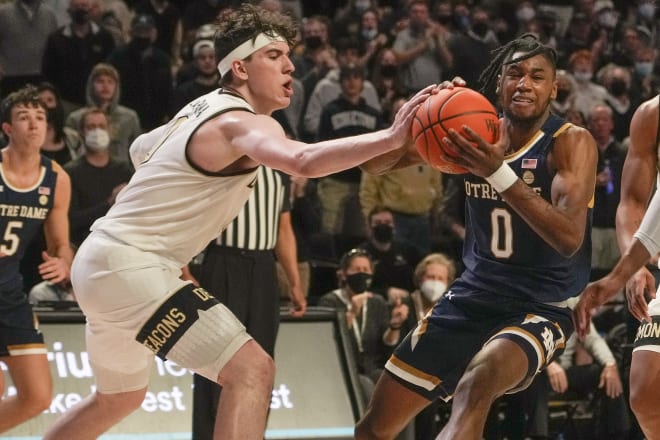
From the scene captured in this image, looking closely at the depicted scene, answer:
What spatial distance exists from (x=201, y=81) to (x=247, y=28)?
5.48 m

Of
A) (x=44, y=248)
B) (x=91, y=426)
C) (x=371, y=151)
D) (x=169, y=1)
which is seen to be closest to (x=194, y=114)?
(x=371, y=151)

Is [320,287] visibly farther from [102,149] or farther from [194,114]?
[194,114]

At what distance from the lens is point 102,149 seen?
919 cm

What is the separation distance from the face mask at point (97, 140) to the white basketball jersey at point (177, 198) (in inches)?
169

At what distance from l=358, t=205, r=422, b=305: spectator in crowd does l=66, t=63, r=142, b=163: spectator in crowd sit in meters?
2.07

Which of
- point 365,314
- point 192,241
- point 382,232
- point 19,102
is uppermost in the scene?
point 19,102

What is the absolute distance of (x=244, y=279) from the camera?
7.21 meters

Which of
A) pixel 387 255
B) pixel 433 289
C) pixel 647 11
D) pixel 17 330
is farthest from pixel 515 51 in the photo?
pixel 647 11

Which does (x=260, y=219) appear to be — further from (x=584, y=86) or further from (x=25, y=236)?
(x=584, y=86)

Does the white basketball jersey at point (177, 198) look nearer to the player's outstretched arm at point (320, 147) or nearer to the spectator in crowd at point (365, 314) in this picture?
the player's outstretched arm at point (320, 147)

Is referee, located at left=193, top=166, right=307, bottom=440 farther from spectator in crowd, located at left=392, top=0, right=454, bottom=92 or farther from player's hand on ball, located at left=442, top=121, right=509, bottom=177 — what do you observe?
spectator in crowd, located at left=392, top=0, right=454, bottom=92

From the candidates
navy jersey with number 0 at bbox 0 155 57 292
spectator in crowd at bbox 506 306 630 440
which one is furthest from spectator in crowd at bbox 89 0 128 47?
spectator in crowd at bbox 506 306 630 440

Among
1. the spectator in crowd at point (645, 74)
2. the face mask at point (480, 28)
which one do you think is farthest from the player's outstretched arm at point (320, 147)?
the spectator in crowd at point (645, 74)

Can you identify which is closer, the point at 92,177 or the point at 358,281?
the point at 358,281
